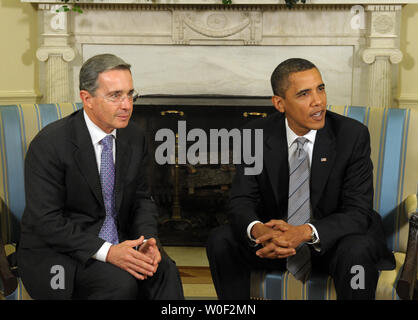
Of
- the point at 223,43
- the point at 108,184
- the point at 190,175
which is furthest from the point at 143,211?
the point at 223,43

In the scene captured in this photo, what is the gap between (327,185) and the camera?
251 cm

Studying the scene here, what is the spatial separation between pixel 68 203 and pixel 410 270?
1.26 m

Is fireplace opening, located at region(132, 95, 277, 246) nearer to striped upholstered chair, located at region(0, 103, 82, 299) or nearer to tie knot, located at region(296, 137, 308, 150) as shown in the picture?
striped upholstered chair, located at region(0, 103, 82, 299)

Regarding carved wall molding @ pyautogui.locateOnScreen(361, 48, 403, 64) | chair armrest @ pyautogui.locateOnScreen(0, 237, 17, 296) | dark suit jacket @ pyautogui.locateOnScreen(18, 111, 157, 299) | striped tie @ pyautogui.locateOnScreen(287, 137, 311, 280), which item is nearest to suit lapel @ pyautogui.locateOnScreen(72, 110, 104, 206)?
dark suit jacket @ pyautogui.locateOnScreen(18, 111, 157, 299)

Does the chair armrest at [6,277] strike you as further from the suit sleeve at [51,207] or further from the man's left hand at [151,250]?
the man's left hand at [151,250]

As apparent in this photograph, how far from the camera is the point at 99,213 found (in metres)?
2.39

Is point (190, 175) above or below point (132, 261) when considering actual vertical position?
below

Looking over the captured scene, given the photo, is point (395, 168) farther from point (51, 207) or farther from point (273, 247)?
point (51, 207)

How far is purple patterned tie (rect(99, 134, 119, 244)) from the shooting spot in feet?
7.87

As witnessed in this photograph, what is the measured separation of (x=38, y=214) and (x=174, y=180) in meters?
2.19

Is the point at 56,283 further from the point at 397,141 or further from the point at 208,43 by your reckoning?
the point at 208,43

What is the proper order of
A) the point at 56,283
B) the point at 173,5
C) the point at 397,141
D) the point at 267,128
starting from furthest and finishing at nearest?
the point at 173,5, the point at 397,141, the point at 267,128, the point at 56,283

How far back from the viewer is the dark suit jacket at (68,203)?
2.26 metres

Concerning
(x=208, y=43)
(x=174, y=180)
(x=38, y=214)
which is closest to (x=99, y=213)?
(x=38, y=214)
